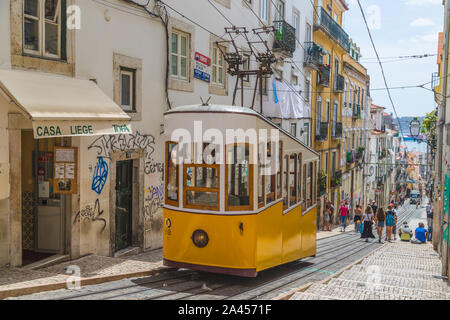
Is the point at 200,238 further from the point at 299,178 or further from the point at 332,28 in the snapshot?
the point at 332,28

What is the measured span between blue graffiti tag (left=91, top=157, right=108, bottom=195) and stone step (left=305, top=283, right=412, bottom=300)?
4.97 m

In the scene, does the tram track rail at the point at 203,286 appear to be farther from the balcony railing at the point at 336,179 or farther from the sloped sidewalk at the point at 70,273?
the balcony railing at the point at 336,179

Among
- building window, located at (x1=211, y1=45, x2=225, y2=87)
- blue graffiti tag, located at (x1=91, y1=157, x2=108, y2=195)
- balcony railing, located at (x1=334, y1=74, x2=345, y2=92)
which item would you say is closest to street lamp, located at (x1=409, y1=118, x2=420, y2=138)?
balcony railing, located at (x1=334, y1=74, x2=345, y2=92)

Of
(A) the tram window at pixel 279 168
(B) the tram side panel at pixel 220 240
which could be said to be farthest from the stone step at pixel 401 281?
(B) the tram side panel at pixel 220 240

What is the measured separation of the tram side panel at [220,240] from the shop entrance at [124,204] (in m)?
3.44

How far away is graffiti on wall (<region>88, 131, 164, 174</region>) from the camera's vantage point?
10.2 metres

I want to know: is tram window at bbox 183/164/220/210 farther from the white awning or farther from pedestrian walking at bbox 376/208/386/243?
pedestrian walking at bbox 376/208/386/243

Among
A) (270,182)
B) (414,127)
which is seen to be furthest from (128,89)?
(414,127)

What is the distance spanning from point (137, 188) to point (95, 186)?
5.68ft

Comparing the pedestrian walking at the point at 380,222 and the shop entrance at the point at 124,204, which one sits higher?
the shop entrance at the point at 124,204

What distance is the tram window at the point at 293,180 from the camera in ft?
31.8

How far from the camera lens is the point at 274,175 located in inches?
342
